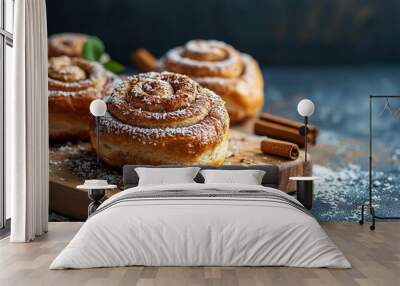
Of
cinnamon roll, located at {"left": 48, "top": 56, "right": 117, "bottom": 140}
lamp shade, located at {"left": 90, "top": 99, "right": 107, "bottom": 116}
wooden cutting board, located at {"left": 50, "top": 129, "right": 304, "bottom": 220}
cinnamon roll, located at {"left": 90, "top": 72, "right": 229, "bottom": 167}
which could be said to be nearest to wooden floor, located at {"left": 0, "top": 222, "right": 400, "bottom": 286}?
wooden cutting board, located at {"left": 50, "top": 129, "right": 304, "bottom": 220}

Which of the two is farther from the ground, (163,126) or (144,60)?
(144,60)

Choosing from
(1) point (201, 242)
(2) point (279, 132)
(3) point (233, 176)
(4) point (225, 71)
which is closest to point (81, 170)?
(3) point (233, 176)

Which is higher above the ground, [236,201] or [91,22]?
[91,22]

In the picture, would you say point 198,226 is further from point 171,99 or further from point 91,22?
point 91,22

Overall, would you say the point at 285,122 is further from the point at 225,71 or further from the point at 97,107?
the point at 97,107

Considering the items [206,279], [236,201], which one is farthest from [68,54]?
[206,279]

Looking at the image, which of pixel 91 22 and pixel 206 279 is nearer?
pixel 206 279
